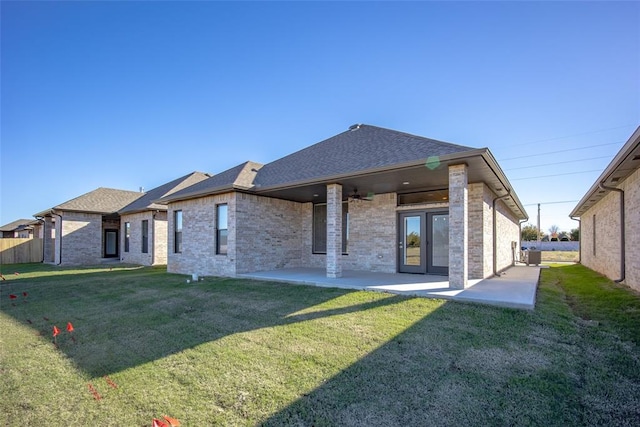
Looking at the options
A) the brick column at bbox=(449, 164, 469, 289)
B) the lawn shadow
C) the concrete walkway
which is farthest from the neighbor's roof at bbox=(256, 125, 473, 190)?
the lawn shadow

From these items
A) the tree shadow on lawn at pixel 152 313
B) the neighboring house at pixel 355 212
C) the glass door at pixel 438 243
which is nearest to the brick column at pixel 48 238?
the tree shadow on lawn at pixel 152 313

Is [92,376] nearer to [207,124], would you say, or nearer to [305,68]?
[305,68]

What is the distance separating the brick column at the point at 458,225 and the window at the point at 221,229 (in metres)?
7.43

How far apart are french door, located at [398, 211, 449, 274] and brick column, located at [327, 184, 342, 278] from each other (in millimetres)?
2378

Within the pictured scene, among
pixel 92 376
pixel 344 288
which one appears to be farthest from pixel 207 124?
pixel 92 376

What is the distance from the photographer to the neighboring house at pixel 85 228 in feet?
57.4

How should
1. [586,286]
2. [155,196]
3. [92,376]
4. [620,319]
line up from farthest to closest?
[155,196] → [586,286] → [620,319] → [92,376]

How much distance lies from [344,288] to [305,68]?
7984 millimetres

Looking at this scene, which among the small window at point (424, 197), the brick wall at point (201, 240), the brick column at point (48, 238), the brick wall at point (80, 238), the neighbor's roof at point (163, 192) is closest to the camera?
the small window at point (424, 197)

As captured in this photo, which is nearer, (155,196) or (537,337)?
(537,337)

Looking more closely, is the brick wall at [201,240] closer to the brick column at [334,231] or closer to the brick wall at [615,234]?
the brick column at [334,231]

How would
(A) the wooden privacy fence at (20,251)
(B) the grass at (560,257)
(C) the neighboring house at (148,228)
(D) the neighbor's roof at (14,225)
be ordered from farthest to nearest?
1. (D) the neighbor's roof at (14,225)
2. (B) the grass at (560,257)
3. (A) the wooden privacy fence at (20,251)
4. (C) the neighboring house at (148,228)

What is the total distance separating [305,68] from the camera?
1090cm

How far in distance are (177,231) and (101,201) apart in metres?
10.8
